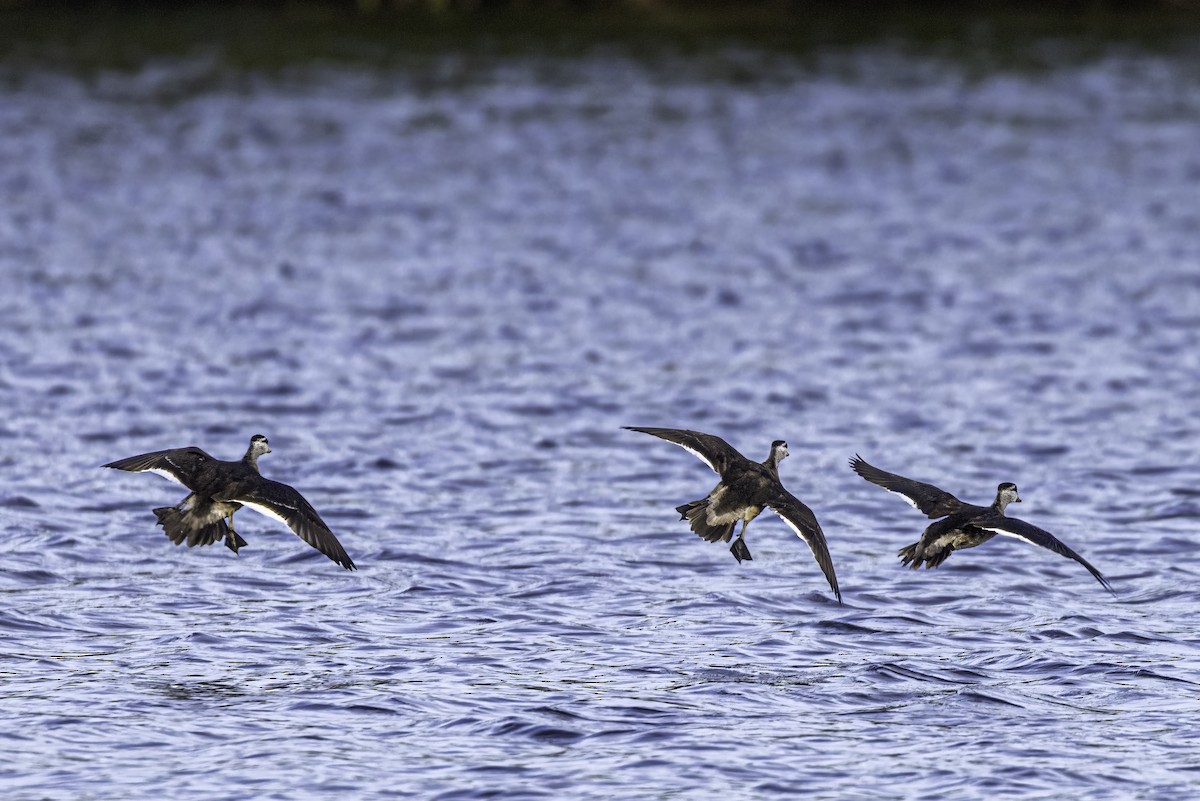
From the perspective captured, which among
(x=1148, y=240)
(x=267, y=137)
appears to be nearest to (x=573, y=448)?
(x=1148, y=240)

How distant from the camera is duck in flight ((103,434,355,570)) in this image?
14.1 m

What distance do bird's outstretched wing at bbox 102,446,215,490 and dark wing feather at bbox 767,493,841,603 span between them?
453 centimetres

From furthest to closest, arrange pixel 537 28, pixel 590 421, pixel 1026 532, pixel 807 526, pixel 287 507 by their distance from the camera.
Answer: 1. pixel 537 28
2. pixel 590 421
3. pixel 807 526
4. pixel 287 507
5. pixel 1026 532

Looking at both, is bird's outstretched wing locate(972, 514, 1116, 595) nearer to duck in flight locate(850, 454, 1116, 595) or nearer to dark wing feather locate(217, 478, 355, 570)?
duck in flight locate(850, 454, 1116, 595)

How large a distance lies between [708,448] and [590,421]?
20.4 feet

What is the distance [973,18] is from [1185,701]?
40373 mm

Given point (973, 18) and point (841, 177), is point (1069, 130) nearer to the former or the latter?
point (841, 177)

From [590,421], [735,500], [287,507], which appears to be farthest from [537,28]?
[287,507]

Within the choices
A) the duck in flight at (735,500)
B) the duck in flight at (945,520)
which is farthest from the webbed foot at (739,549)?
the duck in flight at (945,520)

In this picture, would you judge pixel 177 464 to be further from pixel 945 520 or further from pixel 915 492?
pixel 945 520

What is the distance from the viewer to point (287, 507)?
1407 cm

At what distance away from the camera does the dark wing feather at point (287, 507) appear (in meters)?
13.6

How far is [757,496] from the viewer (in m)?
14.8

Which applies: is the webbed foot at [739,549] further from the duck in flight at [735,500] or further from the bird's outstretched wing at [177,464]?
the bird's outstretched wing at [177,464]
